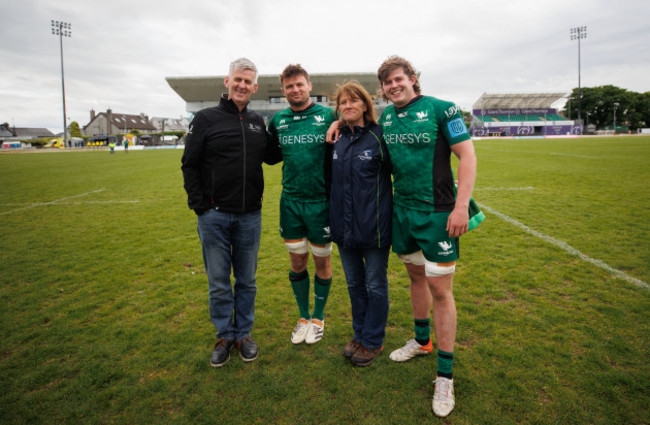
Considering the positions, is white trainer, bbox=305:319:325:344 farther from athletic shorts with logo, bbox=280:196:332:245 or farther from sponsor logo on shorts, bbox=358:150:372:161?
sponsor logo on shorts, bbox=358:150:372:161

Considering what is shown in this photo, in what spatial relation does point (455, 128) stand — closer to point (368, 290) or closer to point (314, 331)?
point (368, 290)

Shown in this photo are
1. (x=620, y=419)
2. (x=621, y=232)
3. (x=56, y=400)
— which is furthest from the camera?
(x=621, y=232)

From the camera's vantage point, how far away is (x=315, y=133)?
2.85 meters

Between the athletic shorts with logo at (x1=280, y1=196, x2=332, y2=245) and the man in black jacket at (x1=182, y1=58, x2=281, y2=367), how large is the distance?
0.84 ft

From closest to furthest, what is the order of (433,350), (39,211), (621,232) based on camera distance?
(433,350)
(621,232)
(39,211)

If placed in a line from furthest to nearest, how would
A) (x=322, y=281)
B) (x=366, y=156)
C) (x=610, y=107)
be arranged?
(x=610, y=107) < (x=322, y=281) < (x=366, y=156)

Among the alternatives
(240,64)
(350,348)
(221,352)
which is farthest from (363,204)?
(221,352)

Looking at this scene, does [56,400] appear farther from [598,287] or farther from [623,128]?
[623,128]

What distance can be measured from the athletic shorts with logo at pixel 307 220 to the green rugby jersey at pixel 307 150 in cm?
6

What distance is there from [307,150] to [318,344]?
1720 millimetres

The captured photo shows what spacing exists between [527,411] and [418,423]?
73 cm

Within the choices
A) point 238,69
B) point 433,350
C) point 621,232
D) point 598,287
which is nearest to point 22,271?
point 238,69

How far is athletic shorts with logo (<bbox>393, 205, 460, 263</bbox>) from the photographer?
2.34 metres

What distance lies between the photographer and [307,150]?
285 cm
